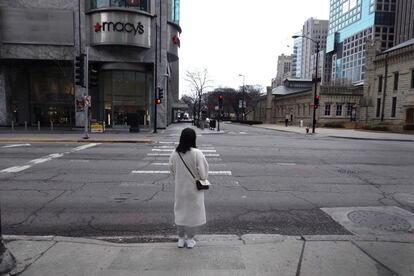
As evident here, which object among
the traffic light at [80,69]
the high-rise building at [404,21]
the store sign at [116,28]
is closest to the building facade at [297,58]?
the high-rise building at [404,21]

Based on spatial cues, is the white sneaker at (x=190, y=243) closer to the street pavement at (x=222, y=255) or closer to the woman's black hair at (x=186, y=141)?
the street pavement at (x=222, y=255)

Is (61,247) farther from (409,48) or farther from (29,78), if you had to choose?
(409,48)

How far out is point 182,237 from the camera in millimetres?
4777

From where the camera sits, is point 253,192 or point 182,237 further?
point 253,192

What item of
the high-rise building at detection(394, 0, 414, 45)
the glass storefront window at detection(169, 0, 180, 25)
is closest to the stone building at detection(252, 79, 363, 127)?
the glass storefront window at detection(169, 0, 180, 25)

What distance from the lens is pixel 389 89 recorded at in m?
51.3

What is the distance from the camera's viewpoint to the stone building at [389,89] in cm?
4656

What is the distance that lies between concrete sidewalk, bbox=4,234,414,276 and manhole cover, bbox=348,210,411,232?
1.02 metres

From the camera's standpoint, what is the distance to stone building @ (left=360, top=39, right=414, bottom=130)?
46.6 metres

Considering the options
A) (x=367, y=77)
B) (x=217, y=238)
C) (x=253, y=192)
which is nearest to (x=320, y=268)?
(x=217, y=238)

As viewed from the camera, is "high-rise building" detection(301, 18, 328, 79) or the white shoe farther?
"high-rise building" detection(301, 18, 328, 79)

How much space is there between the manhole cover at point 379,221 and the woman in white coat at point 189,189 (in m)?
3.04

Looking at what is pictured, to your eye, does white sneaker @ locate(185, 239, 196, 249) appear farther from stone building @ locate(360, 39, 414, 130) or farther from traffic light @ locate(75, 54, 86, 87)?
stone building @ locate(360, 39, 414, 130)

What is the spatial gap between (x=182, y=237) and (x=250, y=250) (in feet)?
2.94
